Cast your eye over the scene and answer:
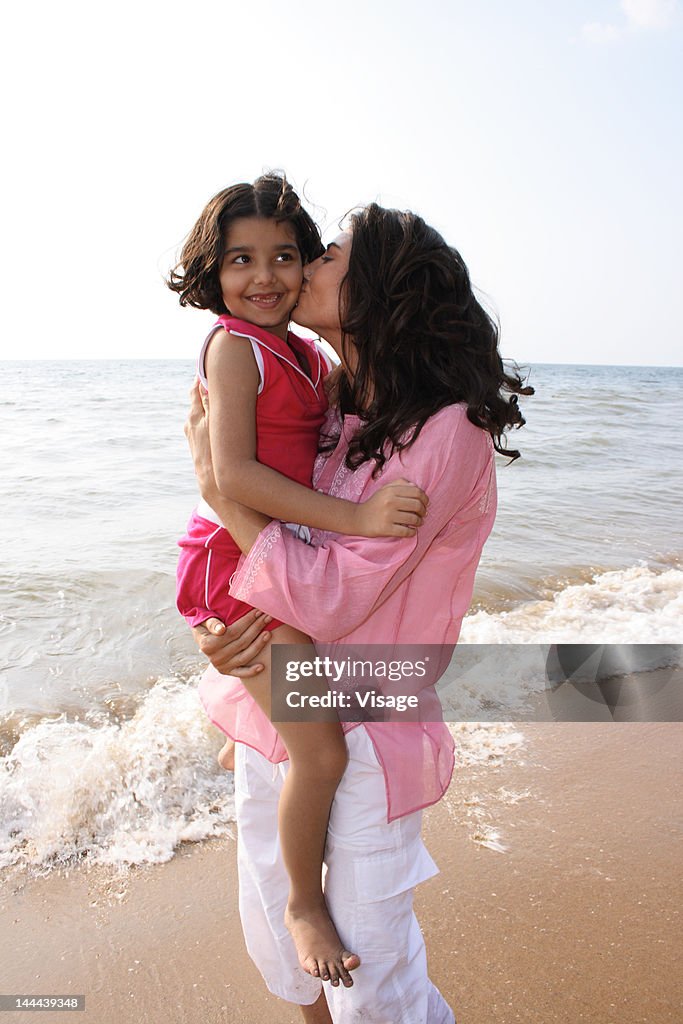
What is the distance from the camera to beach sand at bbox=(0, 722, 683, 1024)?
2256 millimetres

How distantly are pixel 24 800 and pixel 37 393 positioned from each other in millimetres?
17981

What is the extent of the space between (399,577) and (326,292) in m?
0.63

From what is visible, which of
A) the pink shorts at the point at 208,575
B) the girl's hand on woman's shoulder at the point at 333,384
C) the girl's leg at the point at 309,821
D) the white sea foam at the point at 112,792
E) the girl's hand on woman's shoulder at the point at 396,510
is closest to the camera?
the girl's hand on woman's shoulder at the point at 396,510

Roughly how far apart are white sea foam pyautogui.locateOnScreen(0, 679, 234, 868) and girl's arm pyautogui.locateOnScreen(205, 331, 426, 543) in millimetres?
1730

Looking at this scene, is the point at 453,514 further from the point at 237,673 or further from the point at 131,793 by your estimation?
the point at 131,793

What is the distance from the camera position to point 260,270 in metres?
2.04

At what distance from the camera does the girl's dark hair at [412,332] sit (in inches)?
65.0

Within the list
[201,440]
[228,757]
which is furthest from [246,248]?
[228,757]

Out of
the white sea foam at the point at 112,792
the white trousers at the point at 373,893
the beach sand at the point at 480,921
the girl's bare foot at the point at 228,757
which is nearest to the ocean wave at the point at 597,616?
the beach sand at the point at 480,921

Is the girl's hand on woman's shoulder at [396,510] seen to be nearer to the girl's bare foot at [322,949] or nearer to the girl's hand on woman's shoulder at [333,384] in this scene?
the girl's hand on woman's shoulder at [333,384]

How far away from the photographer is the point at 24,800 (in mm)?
3180

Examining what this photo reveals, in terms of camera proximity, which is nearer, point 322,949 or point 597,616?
point 322,949

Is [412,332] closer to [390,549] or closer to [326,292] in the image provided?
[326,292]

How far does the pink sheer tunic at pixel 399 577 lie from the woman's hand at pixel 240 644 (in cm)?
9
